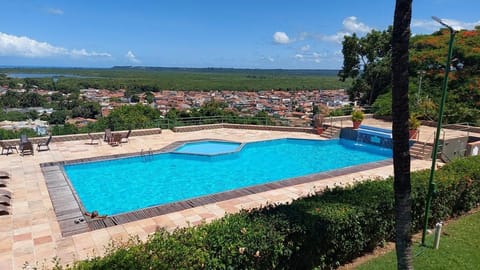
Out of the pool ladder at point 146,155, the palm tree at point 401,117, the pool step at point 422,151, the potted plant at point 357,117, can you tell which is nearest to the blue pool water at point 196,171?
the pool ladder at point 146,155

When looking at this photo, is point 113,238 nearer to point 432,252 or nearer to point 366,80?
point 432,252

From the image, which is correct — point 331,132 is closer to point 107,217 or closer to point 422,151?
point 422,151

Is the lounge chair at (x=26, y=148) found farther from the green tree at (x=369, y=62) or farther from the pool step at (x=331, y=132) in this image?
the green tree at (x=369, y=62)

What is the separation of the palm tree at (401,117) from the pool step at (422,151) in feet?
33.5

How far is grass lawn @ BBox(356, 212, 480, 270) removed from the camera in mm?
4645

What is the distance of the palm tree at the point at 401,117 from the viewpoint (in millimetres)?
2904

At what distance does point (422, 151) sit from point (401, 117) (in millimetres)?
10719

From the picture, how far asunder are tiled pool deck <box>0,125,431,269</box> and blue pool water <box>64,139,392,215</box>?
3.77 feet

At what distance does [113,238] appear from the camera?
226 inches

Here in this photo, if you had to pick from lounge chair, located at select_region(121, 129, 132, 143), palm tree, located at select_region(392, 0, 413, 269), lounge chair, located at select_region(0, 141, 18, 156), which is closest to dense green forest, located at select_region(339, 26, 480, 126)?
lounge chair, located at select_region(121, 129, 132, 143)

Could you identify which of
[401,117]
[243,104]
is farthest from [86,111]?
[401,117]

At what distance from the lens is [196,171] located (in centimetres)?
1194

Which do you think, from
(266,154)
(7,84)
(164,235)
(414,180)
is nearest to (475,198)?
(414,180)

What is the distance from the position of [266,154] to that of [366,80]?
12359 mm
